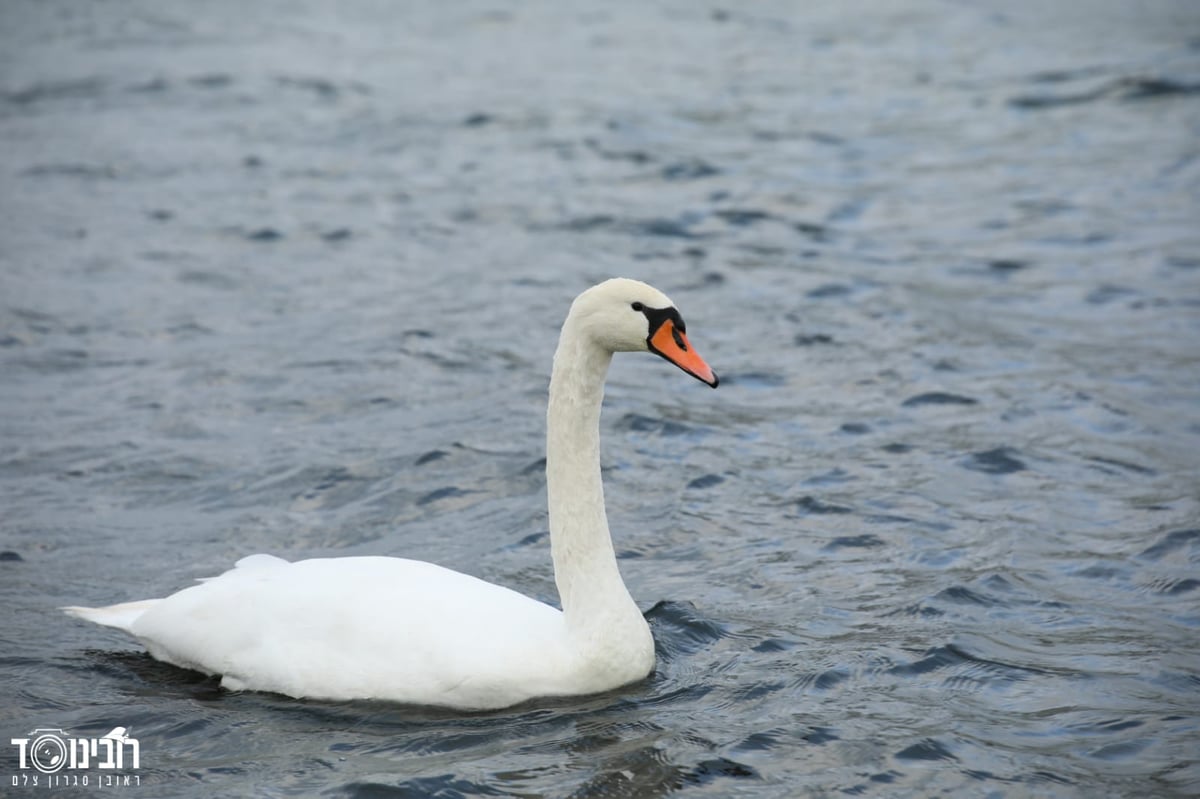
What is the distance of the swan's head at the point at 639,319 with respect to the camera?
6656mm

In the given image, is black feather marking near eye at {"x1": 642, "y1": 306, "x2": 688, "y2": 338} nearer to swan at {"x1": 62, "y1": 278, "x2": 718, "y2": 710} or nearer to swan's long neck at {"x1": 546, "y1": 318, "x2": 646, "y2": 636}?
swan at {"x1": 62, "y1": 278, "x2": 718, "y2": 710}

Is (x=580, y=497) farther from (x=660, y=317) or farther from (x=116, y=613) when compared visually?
(x=116, y=613)

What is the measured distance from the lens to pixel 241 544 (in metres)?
8.77

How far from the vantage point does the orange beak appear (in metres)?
6.65

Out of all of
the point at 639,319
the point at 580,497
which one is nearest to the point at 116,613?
the point at 580,497

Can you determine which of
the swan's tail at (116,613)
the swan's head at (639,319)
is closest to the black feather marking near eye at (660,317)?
the swan's head at (639,319)

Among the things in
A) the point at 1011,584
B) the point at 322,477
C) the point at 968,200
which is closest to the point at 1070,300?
the point at 968,200

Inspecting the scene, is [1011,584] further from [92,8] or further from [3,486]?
[92,8]

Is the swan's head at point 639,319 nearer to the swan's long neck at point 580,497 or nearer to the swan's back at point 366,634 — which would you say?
the swan's long neck at point 580,497

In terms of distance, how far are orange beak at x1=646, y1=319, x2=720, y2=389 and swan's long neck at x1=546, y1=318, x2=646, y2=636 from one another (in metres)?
0.27

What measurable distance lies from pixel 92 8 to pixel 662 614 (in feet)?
66.8

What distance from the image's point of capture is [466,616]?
6789mm

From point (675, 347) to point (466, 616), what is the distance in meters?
1.41

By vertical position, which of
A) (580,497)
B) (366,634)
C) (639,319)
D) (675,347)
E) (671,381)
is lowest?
(671,381)
